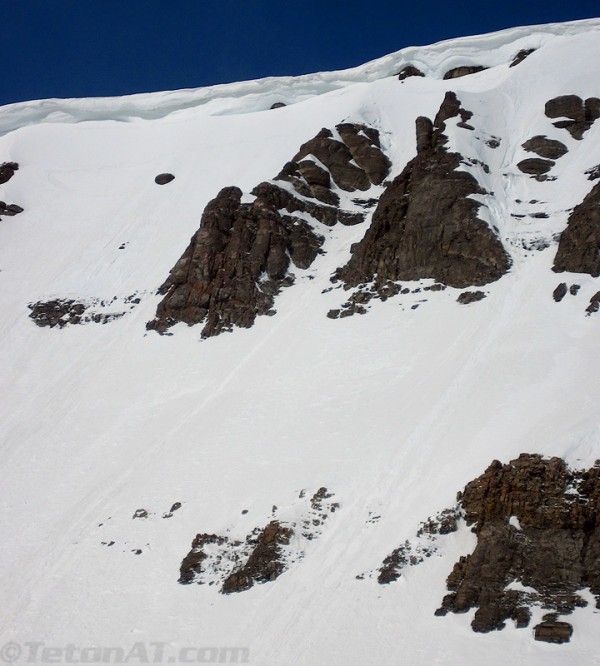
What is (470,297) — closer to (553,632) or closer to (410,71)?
(553,632)

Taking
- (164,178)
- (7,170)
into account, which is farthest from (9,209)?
(164,178)

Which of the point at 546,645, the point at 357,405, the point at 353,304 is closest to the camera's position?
the point at 546,645

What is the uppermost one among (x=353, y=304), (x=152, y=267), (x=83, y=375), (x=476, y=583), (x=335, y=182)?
(x=335, y=182)

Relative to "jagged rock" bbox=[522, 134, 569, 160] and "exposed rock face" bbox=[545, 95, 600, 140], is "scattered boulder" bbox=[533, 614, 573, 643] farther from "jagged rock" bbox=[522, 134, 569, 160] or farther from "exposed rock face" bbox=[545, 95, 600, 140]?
"exposed rock face" bbox=[545, 95, 600, 140]

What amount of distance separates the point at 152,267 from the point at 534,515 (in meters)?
30.8

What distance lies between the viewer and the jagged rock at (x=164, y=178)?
5328 cm

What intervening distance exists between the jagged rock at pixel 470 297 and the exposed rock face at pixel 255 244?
31.9 feet

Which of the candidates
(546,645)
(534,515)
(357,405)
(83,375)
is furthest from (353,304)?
(546,645)

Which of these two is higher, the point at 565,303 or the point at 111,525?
the point at 565,303

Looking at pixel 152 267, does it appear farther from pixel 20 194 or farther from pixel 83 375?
pixel 20 194

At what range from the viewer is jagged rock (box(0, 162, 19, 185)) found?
56391 millimetres

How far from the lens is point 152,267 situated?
143ft

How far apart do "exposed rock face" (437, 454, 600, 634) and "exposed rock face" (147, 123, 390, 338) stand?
19720 mm

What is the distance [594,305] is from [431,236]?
383 inches
